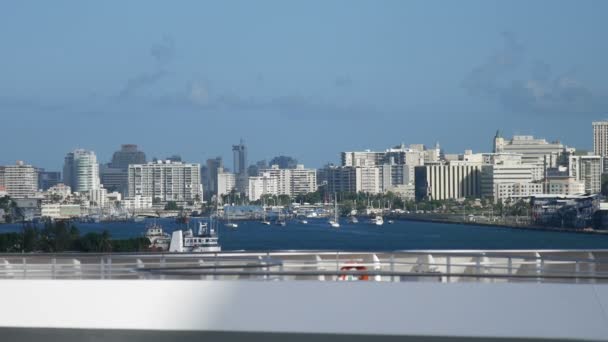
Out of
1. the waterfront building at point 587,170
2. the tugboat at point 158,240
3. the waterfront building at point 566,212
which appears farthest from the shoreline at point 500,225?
the tugboat at point 158,240

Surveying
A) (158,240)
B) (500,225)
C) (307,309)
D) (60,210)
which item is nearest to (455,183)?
(500,225)

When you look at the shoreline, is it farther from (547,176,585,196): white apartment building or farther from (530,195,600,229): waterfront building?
(547,176,585,196): white apartment building

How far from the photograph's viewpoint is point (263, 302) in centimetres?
1120

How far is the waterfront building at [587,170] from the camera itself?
175625mm

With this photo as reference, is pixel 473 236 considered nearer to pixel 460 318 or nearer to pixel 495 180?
pixel 495 180

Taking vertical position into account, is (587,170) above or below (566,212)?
above

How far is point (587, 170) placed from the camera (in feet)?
587

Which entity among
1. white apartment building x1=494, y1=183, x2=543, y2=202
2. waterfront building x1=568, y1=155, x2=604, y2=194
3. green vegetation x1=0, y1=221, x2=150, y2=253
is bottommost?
green vegetation x1=0, y1=221, x2=150, y2=253

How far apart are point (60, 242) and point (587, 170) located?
5134 inches

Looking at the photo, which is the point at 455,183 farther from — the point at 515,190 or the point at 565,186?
the point at 565,186

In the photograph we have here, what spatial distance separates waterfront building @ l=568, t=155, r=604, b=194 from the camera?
175625 mm

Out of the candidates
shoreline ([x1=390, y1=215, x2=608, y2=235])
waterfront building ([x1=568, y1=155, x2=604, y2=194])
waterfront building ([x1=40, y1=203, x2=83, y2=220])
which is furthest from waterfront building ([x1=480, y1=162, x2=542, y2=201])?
waterfront building ([x1=40, y1=203, x2=83, y2=220])

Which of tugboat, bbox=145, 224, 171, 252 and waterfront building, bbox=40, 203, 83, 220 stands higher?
waterfront building, bbox=40, 203, 83, 220

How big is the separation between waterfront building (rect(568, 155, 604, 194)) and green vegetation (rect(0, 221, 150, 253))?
121821 mm
